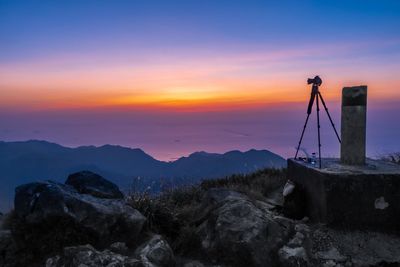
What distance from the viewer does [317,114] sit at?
32.7ft

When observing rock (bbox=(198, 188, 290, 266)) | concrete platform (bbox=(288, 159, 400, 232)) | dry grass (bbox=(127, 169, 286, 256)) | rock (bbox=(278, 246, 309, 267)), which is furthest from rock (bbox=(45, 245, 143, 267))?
concrete platform (bbox=(288, 159, 400, 232))

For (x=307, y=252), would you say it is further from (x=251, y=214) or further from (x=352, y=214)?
(x=352, y=214)

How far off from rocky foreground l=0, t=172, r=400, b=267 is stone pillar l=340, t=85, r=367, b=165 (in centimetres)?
203

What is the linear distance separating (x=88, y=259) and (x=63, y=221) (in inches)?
40.6

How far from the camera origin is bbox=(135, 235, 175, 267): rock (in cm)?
704

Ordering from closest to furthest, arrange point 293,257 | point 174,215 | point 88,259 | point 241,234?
1. point 88,259
2. point 293,257
3. point 241,234
4. point 174,215

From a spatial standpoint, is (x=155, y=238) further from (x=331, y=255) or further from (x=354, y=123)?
(x=354, y=123)

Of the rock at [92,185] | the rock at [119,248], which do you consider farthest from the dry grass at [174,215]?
the rock at [119,248]

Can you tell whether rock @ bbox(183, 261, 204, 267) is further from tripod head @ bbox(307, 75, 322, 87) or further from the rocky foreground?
tripod head @ bbox(307, 75, 322, 87)

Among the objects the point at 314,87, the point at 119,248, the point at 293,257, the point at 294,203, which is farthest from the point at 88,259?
the point at 314,87

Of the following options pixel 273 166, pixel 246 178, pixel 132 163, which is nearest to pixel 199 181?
pixel 246 178

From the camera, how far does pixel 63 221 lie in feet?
24.2

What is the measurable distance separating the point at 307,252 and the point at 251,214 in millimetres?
1210

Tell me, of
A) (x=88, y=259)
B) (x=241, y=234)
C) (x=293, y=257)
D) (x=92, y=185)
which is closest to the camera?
(x=88, y=259)
